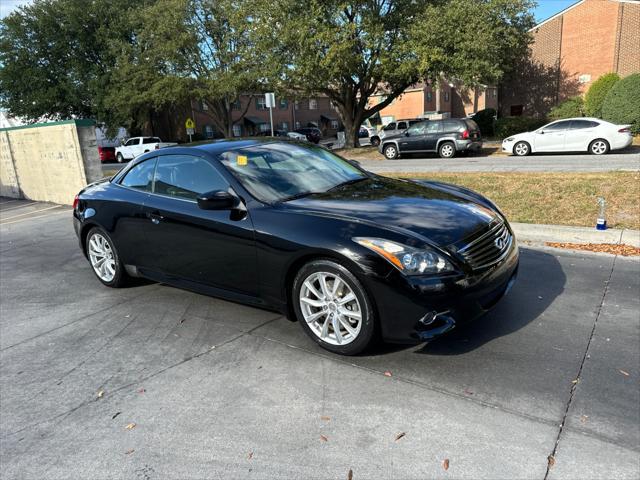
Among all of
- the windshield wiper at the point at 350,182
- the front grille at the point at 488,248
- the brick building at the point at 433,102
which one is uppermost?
the brick building at the point at 433,102

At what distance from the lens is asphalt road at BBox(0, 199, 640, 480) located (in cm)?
254

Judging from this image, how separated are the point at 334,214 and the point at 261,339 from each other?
1.23m

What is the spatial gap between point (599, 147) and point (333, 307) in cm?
1682

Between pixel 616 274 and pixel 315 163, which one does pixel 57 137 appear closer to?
pixel 315 163

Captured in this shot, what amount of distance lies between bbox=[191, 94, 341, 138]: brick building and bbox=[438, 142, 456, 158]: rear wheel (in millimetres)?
30658

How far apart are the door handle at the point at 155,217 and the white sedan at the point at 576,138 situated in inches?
657

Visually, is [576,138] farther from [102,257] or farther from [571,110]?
[102,257]

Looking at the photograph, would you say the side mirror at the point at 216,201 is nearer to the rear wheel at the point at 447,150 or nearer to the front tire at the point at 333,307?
the front tire at the point at 333,307

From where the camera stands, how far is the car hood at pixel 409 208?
135 inches

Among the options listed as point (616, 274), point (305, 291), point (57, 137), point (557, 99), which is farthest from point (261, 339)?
point (557, 99)

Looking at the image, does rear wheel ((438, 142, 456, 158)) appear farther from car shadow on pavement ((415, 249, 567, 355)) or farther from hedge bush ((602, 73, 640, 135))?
car shadow on pavement ((415, 249, 567, 355))

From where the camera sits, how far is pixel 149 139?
117 ft

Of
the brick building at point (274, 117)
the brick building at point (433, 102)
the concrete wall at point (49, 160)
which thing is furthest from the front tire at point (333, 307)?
the brick building at point (433, 102)

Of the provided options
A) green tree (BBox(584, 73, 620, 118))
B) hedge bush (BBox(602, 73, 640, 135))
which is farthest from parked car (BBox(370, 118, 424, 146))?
hedge bush (BBox(602, 73, 640, 135))
